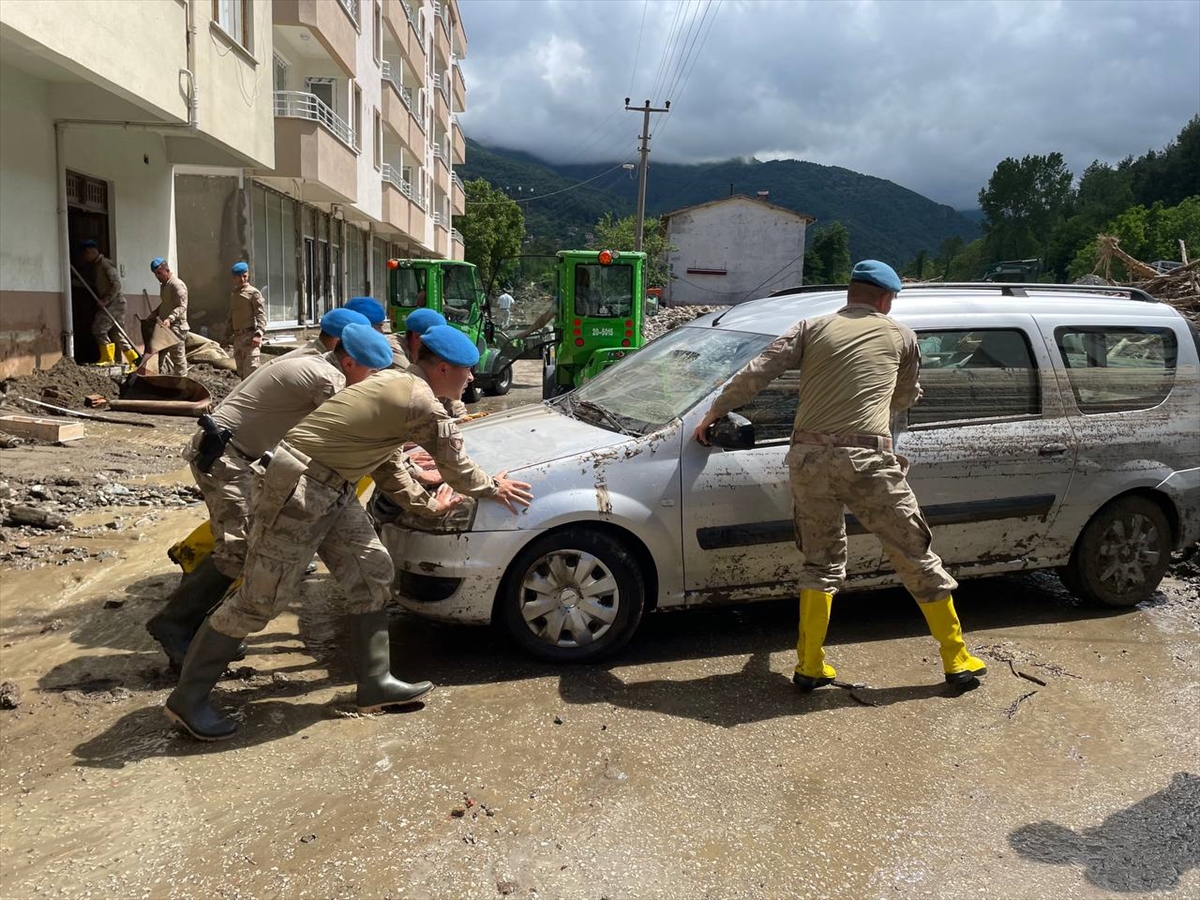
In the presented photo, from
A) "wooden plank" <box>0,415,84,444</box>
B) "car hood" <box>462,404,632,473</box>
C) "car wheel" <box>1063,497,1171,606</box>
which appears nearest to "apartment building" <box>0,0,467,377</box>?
"wooden plank" <box>0,415,84,444</box>

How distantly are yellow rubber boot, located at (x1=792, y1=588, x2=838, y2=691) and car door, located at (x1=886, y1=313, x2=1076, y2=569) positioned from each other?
3.00 feet

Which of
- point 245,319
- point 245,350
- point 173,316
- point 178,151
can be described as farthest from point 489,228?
point 245,319

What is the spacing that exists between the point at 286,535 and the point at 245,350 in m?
8.13

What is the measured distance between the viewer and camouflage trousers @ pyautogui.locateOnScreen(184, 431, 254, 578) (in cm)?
396

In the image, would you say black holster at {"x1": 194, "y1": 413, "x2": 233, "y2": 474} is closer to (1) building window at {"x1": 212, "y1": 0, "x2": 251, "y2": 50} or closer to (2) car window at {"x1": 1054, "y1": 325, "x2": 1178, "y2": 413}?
(2) car window at {"x1": 1054, "y1": 325, "x2": 1178, "y2": 413}

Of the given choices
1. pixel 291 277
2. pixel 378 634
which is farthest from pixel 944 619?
pixel 291 277

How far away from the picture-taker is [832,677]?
4.11 metres

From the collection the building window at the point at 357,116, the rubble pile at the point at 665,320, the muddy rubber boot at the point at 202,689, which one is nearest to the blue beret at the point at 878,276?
the muddy rubber boot at the point at 202,689

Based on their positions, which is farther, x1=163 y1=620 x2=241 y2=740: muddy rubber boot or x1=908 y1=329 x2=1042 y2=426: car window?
x1=908 y1=329 x2=1042 y2=426: car window

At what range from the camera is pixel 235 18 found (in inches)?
551

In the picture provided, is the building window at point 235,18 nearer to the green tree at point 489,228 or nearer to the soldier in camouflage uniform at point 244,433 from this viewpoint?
the soldier in camouflage uniform at point 244,433

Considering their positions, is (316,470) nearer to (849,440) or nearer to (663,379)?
(663,379)

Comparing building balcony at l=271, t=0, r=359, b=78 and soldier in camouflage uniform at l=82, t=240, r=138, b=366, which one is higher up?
building balcony at l=271, t=0, r=359, b=78

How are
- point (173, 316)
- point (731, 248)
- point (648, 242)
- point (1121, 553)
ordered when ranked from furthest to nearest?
point (731, 248)
point (648, 242)
point (173, 316)
point (1121, 553)
